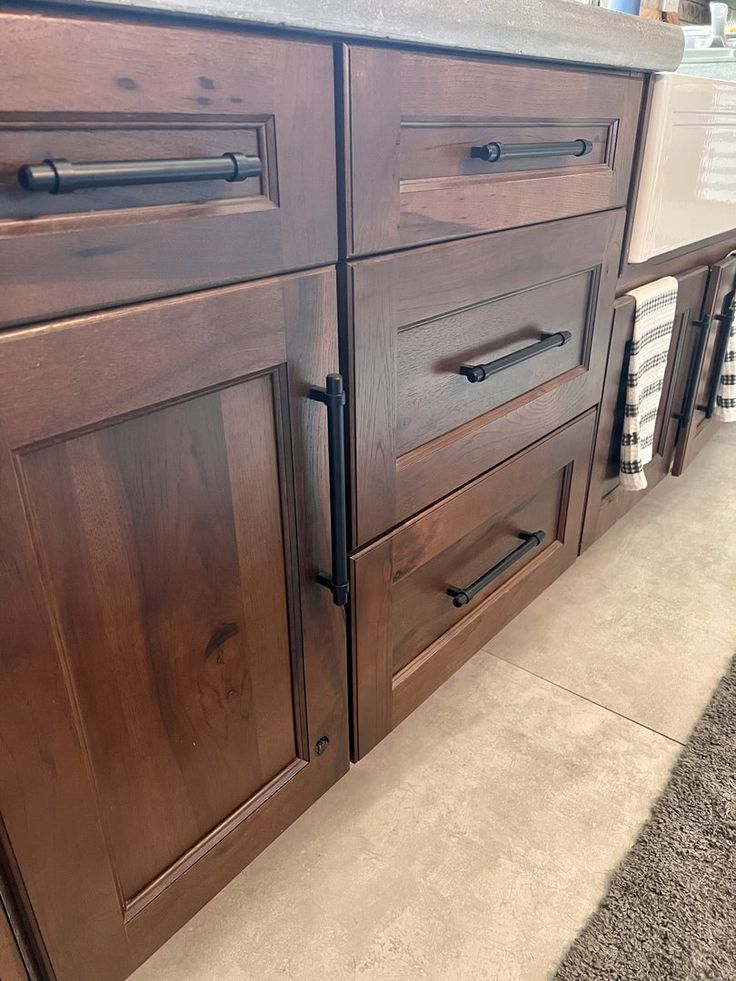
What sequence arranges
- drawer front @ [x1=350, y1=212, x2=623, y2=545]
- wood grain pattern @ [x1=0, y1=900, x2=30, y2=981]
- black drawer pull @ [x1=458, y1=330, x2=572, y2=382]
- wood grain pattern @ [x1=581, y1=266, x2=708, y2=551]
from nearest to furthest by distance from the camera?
wood grain pattern @ [x1=0, y1=900, x2=30, y2=981] < drawer front @ [x1=350, y1=212, x2=623, y2=545] < black drawer pull @ [x1=458, y1=330, x2=572, y2=382] < wood grain pattern @ [x1=581, y1=266, x2=708, y2=551]

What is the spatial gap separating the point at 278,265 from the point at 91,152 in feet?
0.61

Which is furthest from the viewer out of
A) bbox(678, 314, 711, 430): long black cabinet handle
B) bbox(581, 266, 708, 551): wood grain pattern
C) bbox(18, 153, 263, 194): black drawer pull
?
bbox(678, 314, 711, 430): long black cabinet handle

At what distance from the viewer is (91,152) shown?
496 mm

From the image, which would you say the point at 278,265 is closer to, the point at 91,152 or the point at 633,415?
the point at 91,152

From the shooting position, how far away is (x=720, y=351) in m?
1.74

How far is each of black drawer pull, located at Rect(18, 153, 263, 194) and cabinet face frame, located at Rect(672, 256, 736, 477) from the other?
4.23 feet

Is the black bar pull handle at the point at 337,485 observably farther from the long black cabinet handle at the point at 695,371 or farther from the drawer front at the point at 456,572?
the long black cabinet handle at the point at 695,371

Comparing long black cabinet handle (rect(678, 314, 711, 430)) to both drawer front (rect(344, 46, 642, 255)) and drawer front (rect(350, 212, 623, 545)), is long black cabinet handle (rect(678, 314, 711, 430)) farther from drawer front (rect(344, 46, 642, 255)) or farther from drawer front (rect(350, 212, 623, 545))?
drawer front (rect(344, 46, 642, 255))

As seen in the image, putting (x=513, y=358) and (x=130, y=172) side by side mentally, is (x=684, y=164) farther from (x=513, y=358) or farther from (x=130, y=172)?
(x=130, y=172)

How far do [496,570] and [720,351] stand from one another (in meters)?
0.98

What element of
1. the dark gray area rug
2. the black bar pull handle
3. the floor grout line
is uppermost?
the black bar pull handle

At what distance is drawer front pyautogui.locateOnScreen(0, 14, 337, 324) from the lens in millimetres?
464

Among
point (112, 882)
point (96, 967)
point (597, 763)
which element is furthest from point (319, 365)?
point (597, 763)

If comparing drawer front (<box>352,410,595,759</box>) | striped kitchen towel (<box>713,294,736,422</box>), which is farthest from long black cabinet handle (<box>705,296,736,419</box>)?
drawer front (<box>352,410,595,759</box>)
